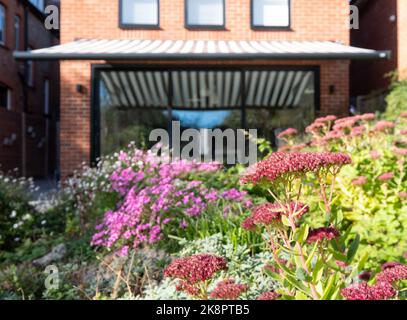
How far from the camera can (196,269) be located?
192 centimetres

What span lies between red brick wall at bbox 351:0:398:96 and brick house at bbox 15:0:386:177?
2072mm

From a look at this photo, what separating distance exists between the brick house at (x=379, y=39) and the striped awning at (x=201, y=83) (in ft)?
8.43

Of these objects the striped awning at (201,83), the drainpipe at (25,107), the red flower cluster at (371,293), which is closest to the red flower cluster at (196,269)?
the red flower cluster at (371,293)

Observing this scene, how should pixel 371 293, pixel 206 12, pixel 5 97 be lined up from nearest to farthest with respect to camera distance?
1. pixel 371 293
2. pixel 206 12
3. pixel 5 97

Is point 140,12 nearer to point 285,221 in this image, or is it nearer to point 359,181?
point 359,181

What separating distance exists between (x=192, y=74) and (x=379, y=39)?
6414 millimetres

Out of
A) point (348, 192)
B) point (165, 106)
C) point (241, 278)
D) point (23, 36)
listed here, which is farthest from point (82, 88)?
point (23, 36)

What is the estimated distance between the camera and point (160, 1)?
11.4 metres

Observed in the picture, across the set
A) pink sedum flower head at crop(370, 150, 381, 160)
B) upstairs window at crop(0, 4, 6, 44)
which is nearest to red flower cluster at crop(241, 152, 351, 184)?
pink sedum flower head at crop(370, 150, 381, 160)

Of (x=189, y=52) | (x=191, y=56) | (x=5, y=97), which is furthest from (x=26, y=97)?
(x=191, y=56)

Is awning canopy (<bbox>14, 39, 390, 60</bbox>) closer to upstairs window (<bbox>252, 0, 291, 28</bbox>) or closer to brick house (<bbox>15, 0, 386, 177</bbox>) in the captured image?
brick house (<bbox>15, 0, 386, 177</bbox>)

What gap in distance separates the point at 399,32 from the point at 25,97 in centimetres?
1565

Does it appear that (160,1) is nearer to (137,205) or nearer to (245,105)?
(245,105)

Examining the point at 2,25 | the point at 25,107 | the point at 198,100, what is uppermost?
the point at 2,25
